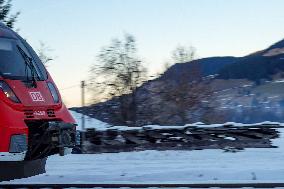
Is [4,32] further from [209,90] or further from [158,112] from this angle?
[209,90]

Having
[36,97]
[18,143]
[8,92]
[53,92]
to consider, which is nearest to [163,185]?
[53,92]

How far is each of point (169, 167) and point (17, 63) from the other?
18.6 ft

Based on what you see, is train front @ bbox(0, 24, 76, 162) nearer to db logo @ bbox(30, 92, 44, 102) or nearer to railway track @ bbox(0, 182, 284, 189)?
db logo @ bbox(30, 92, 44, 102)

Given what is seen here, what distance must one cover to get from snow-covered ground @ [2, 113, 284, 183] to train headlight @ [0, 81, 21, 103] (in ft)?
8.71

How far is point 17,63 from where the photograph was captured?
7172 mm

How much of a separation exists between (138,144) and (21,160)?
11.0 meters

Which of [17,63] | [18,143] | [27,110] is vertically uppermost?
[17,63]

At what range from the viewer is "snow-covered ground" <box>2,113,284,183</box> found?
9.30m

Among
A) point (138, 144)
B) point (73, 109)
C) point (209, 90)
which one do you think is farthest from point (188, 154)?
point (209, 90)

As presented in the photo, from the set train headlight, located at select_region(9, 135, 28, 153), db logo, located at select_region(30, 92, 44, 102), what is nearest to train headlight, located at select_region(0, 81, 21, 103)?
db logo, located at select_region(30, 92, 44, 102)

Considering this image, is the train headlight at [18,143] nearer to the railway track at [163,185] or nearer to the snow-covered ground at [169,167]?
the railway track at [163,185]

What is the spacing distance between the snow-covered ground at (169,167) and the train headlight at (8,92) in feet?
8.71

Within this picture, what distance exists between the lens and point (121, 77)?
34906 mm

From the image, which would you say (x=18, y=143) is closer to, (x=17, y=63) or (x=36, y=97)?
(x=36, y=97)
